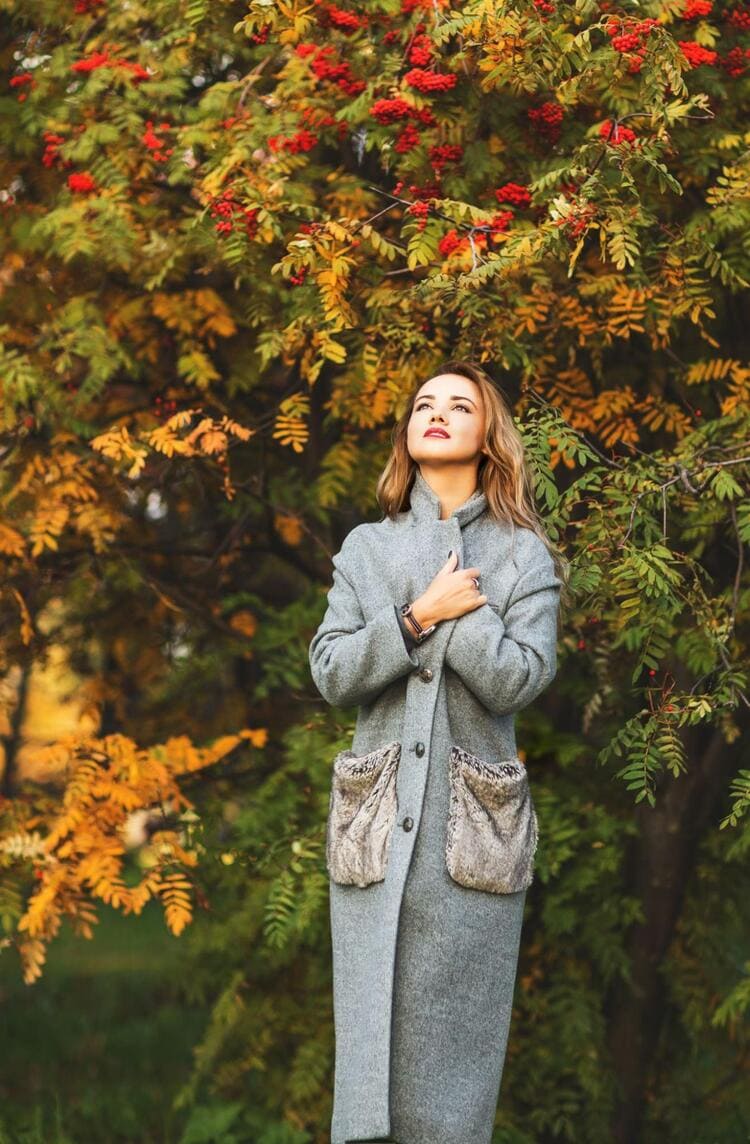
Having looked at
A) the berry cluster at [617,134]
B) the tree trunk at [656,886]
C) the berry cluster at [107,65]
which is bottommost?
the tree trunk at [656,886]

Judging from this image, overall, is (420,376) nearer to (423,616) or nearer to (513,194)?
(513,194)

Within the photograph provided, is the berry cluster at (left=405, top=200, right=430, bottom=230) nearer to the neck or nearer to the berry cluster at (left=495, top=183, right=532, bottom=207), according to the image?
the berry cluster at (left=495, top=183, right=532, bottom=207)

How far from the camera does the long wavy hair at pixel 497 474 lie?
344 cm

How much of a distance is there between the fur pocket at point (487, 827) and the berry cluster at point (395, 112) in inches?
67.7

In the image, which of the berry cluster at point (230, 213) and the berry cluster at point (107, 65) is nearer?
the berry cluster at point (230, 213)

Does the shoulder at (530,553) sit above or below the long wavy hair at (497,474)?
below

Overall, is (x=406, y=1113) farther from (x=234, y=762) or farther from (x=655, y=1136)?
(x=234, y=762)

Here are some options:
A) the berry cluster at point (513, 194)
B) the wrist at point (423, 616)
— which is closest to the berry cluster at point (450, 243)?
the berry cluster at point (513, 194)

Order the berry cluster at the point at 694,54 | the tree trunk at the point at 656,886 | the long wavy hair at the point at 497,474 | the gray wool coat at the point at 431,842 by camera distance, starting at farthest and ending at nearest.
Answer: the tree trunk at the point at 656,886 → the berry cluster at the point at 694,54 → the long wavy hair at the point at 497,474 → the gray wool coat at the point at 431,842

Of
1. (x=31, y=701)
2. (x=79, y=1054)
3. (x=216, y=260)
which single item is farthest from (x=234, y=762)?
(x=31, y=701)

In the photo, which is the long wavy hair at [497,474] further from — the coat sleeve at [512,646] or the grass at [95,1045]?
the grass at [95,1045]

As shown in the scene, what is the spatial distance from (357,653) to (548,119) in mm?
1779

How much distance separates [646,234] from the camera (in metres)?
4.47

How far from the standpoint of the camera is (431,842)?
318 centimetres
